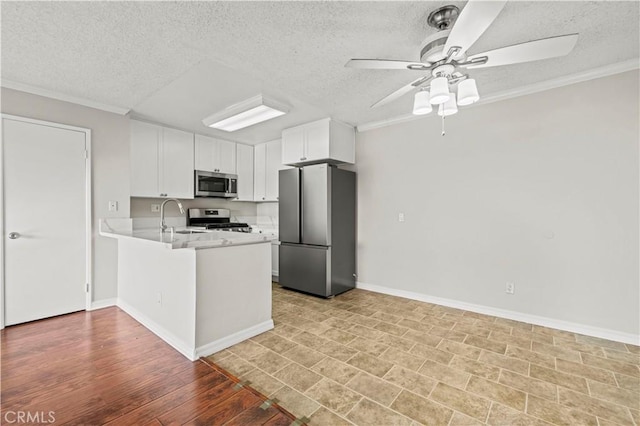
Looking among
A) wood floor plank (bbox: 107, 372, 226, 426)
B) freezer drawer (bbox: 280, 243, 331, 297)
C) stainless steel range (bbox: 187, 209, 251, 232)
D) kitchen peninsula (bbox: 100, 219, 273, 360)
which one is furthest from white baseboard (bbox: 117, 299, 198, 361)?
freezer drawer (bbox: 280, 243, 331, 297)

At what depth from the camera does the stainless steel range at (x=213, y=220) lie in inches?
187

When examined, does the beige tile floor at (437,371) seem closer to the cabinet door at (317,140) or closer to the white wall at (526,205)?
the white wall at (526,205)

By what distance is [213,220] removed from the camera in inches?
199

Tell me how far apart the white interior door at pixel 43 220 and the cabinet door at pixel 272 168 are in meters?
2.64

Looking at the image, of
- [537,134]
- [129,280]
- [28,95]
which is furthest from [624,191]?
[28,95]

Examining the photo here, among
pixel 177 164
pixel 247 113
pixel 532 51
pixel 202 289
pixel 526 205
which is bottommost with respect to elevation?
pixel 202 289

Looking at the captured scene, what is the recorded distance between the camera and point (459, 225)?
3.46m

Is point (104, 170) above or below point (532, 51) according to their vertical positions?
below

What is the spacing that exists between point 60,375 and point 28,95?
2.79 m

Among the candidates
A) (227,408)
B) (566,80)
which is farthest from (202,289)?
(566,80)

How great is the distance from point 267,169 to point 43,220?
10.2 ft

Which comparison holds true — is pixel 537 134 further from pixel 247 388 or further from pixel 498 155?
pixel 247 388

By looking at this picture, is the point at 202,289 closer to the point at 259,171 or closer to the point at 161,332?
the point at 161,332

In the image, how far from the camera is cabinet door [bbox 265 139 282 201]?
5125 mm
